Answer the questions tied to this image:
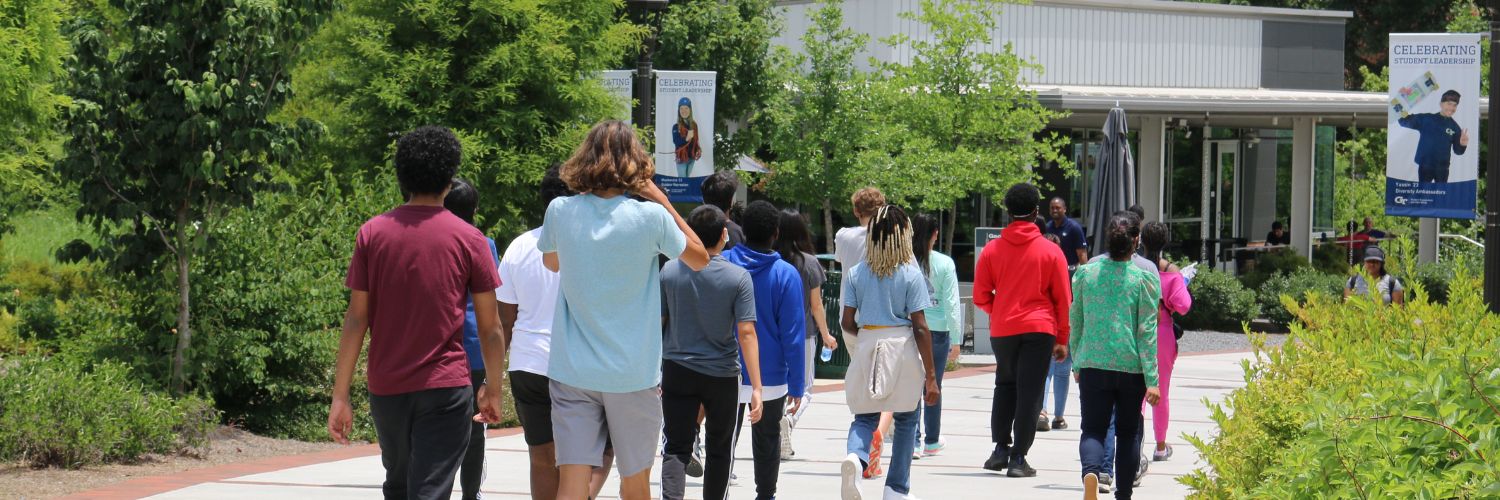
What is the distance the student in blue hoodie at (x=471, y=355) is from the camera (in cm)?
692

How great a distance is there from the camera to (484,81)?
50.7ft

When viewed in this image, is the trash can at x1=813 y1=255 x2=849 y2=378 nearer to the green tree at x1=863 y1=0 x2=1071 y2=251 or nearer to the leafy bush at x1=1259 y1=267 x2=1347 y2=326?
the green tree at x1=863 y1=0 x2=1071 y2=251

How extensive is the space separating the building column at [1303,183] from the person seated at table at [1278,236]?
0.13 metres

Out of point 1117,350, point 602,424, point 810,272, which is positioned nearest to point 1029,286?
point 810,272

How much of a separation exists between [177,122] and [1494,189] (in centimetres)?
822

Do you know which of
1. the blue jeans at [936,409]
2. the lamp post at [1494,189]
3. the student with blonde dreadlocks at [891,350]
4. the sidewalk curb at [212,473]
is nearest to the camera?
the student with blonde dreadlocks at [891,350]

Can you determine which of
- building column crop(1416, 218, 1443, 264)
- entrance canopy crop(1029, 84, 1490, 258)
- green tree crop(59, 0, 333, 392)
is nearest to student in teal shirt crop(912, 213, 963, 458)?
green tree crop(59, 0, 333, 392)

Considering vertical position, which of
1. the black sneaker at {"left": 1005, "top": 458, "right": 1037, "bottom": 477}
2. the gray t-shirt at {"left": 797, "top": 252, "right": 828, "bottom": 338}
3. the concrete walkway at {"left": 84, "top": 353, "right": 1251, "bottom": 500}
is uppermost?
the gray t-shirt at {"left": 797, "top": 252, "right": 828, "bottom": 338}

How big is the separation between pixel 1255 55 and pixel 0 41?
82.2 feet

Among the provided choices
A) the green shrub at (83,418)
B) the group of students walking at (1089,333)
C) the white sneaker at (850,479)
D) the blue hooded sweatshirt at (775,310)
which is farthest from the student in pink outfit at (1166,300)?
the green shrub at (83,418)

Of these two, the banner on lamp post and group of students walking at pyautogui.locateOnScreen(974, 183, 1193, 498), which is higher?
the banner on lamp post

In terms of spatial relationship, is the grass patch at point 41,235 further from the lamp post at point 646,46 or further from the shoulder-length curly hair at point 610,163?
the shoulder-length curly hair at point 610,163

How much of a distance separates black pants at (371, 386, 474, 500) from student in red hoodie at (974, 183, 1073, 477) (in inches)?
173

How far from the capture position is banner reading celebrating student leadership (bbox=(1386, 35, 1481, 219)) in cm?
1314
